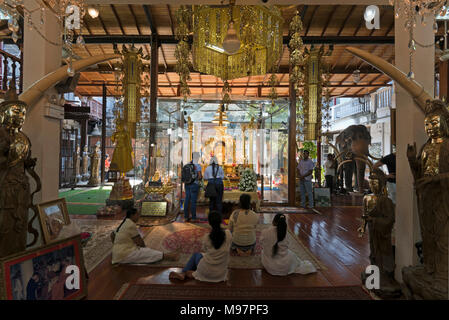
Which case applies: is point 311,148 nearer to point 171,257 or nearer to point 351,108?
point 351,108

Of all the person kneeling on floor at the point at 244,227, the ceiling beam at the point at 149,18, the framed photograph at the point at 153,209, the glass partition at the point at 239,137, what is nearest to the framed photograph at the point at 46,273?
the person kneeling on floor at the point at 244,227

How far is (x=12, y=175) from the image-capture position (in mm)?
2180

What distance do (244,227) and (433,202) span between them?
2.19 metres

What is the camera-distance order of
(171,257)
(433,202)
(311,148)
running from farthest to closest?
(311,148)
(171,257)
(433,202)

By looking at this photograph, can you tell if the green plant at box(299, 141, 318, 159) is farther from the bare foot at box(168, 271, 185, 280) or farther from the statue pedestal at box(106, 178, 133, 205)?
the bare foot at box(168, 271, 185, 280)

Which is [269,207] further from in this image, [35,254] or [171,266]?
[35,254]

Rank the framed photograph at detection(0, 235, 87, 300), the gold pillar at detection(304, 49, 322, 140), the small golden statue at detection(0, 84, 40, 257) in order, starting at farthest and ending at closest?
1. the gold pillar at detection(304, 49, 322, 140)
2. the small golden statue at detection(0, 84, 40, 257)
3. the framed photograph at detection(0, 235, 87, 300)

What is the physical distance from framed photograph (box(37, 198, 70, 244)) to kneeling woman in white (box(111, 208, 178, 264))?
2.35 feet

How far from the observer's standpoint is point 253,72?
476 cm

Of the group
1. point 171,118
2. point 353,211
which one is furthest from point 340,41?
point 171,118

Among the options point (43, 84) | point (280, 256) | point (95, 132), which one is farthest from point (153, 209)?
point (95, 132)

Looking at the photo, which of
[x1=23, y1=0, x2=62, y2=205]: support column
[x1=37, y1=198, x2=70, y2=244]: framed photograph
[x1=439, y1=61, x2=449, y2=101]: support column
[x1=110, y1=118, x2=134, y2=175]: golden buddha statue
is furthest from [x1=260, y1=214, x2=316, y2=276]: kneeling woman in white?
[x1=110, y1=118, x2=134, y2=175]: golden buddha statue

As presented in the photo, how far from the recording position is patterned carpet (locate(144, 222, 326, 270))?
3.38m
